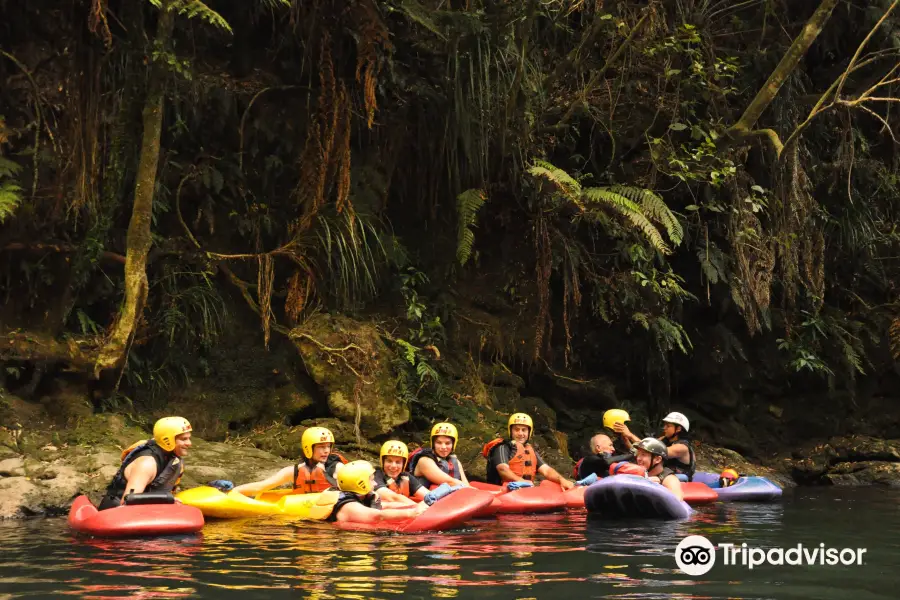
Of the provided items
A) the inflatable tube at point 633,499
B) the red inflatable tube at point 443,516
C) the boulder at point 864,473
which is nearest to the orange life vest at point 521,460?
the inflatable tube at point 633,499

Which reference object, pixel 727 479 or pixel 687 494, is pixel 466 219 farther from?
pixel 727 479

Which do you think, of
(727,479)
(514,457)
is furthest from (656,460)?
(727,479)

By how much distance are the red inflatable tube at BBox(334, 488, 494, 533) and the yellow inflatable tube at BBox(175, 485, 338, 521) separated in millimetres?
304

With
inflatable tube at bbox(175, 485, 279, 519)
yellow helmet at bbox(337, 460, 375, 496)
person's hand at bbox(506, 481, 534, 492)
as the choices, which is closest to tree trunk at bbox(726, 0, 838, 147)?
person's hand at bbox(506, 481, 534, 492)

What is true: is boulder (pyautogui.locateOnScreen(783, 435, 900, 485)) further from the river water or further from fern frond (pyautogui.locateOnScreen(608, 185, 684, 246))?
the river water

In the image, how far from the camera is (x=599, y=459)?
33.7 ft

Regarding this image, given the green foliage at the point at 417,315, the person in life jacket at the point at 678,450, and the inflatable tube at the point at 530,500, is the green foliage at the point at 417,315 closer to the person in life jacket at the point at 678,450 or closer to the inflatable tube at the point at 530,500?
the person in life jacket at the point at 678,450

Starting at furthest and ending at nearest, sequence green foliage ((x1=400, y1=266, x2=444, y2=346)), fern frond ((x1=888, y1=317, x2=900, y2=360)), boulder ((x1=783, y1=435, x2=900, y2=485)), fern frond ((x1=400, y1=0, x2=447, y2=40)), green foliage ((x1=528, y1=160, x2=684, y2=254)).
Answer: fern frond ((x1=888, y1=317, x2=900, y2=360)), boulder ((x1=783, y1=435, x2=900, y2=485)), green foliage ((x1=400, y1=266, x2=444, y2=346)), green foliage ((x1=528, y1=160, x2=684, y2=254)), fern frond ((x1=400, y1=0, x2=447, y2=40))

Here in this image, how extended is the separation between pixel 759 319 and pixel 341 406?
258 inches

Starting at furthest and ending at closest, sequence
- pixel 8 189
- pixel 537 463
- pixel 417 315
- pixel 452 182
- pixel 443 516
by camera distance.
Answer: pixel 452 182 < pixel 417 315 < pixel 537 463 < pixel 8 189 < pixel 443 516

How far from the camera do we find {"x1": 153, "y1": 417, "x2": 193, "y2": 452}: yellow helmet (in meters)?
7.62

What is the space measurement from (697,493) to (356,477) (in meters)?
4.04

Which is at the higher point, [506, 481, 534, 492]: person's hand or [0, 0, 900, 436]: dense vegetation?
[0, 0, 900, 436]: dense vegetation

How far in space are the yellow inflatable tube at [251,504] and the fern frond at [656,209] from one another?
5265 mm
